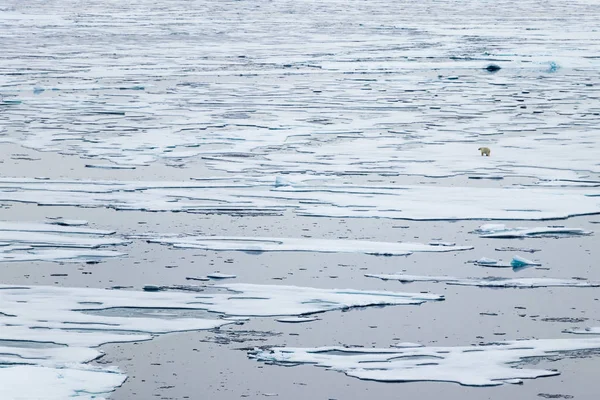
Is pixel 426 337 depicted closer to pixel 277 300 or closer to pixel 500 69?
pixel 277 300

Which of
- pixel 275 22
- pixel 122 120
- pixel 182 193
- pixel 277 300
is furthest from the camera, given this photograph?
pixel 275 22

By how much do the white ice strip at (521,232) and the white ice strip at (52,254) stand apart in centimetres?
186

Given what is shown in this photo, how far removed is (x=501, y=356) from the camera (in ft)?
13.9

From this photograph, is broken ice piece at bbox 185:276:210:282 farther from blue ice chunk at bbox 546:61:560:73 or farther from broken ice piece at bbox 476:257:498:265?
blue ice chunk at bbox 546:61:560:73

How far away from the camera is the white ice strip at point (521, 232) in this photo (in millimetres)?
6122

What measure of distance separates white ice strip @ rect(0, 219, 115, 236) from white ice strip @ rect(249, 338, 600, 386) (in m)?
2.13

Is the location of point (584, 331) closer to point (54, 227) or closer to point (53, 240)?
point (53, 240)

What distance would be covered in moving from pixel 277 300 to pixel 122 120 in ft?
19.7

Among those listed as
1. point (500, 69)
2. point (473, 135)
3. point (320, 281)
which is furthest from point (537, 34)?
point (320, 281)

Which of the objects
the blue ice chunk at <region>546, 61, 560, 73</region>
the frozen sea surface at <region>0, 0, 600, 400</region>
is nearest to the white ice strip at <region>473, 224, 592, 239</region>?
the frozen sea surface at <region>0, 0, 600, 400</region>

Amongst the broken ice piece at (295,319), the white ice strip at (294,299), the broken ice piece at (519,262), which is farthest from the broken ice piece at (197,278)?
the broken ice piece at (519,262)

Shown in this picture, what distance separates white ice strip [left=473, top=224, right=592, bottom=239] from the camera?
612 centimetres

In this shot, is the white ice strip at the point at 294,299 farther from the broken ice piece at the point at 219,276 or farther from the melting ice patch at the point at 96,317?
the broken ice piece at the point at 219,276

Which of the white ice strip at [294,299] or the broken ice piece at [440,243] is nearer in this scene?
the white ice strip at [294,299]
